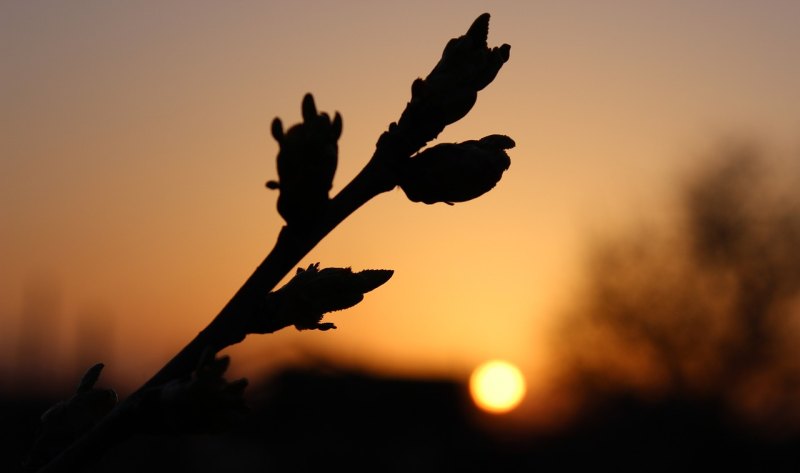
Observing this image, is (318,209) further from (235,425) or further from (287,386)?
(287,386)

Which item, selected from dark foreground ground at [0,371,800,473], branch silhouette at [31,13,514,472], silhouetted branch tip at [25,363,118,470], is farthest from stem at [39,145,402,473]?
dark foreground ground at [0,371,800,473]

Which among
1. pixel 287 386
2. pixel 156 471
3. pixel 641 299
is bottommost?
pixel 156 471

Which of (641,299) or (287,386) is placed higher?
(641,299)

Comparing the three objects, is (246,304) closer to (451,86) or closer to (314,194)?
(314,194)

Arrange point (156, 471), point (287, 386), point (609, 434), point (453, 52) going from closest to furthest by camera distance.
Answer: point (453, 52), point (156, 471), point (287, 386), point (609, 434)

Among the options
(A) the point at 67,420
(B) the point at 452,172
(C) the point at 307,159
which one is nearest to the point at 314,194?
(C) the point at 307,159

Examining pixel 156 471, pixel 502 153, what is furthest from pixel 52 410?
pixel 156 471

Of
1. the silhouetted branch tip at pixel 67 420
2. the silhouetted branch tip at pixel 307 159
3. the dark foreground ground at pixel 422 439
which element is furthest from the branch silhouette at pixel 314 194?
the dark foreground ground at pixel 422 439

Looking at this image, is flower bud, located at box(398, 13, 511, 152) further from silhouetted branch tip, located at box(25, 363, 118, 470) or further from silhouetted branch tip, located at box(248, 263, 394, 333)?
silhouetted branch tip, located at box(25, 363, 118, 470)
